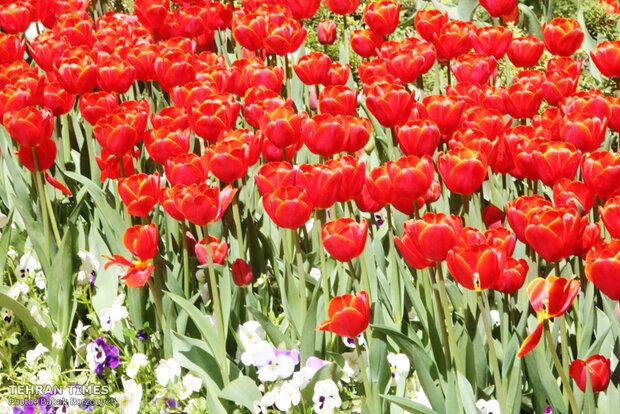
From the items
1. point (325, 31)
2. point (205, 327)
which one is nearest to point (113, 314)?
point (205, 327)

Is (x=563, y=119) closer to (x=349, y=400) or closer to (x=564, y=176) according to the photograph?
(x=564, y=176)

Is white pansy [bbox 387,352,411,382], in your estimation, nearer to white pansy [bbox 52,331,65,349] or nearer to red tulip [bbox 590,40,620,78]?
white pansy [bbox 52,331,65,349]

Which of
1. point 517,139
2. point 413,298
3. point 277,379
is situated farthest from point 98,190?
point 517,139

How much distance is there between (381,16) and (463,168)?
155 centimetres

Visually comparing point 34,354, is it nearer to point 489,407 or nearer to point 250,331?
point 250,331

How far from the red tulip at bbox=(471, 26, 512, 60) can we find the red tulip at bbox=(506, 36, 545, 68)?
0.14 ft

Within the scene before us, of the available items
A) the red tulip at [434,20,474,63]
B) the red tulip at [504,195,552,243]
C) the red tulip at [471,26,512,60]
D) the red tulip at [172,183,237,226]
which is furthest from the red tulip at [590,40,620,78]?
the red tulip at [172,183,237,226]

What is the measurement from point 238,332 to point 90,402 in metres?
0.50

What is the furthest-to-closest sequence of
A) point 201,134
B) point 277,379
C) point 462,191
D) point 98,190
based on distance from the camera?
point 98,190 < point 201,134 < point 277,379 < point 462,191

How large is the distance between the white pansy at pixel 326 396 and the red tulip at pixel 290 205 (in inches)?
17.1

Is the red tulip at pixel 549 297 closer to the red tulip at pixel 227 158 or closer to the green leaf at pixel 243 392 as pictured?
the green leaf at pixel 243 392

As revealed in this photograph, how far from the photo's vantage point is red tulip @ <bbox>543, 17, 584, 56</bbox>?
131 inches

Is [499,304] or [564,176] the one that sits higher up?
[564,176]

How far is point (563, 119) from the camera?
2584 mm
